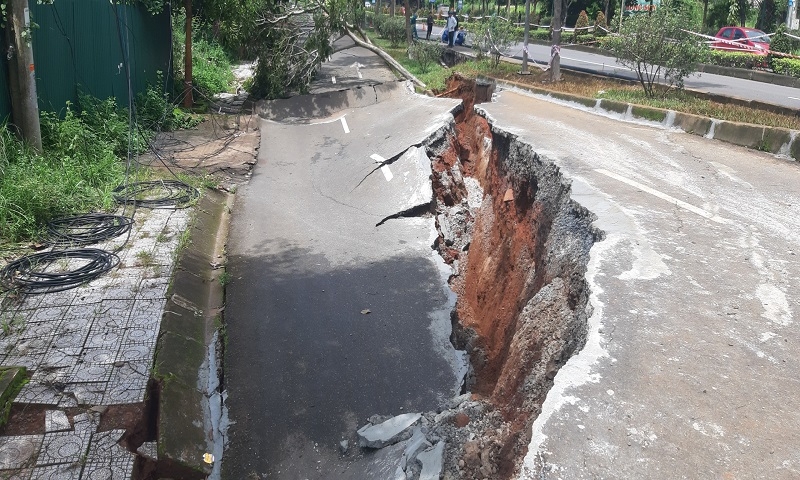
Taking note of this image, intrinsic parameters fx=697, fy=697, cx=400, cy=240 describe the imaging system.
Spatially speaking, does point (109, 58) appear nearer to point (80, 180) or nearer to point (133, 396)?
point (80, 180)

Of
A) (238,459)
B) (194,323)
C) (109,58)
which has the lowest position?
(238,459)

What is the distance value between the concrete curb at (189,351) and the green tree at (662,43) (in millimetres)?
9381

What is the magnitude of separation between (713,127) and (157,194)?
8456 mm

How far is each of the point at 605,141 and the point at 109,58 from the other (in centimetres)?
921

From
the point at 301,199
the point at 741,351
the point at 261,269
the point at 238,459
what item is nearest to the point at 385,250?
the point at 261,269

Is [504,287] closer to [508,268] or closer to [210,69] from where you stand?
[508,268]

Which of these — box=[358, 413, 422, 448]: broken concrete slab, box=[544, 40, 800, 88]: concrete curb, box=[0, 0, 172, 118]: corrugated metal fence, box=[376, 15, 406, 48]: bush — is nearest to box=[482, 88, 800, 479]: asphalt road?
box=[358, 413, 422, 448]: broken concrete slab

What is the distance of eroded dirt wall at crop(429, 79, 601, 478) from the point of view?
4691 mm

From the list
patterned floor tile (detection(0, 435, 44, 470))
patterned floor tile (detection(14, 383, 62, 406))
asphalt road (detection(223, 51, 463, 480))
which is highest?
patterned floor tile (detection(14, 383, 62, 406))

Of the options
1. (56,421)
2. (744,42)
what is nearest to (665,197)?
(56,421)

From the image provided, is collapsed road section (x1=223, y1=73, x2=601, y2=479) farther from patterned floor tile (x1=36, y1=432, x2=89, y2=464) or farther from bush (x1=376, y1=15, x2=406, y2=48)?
bush (x1=376, y1=15, x2=406, y2=48)

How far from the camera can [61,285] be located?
6.82 metres

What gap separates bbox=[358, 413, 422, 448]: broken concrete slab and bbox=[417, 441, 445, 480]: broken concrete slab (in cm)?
81

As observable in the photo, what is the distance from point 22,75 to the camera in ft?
30.4
